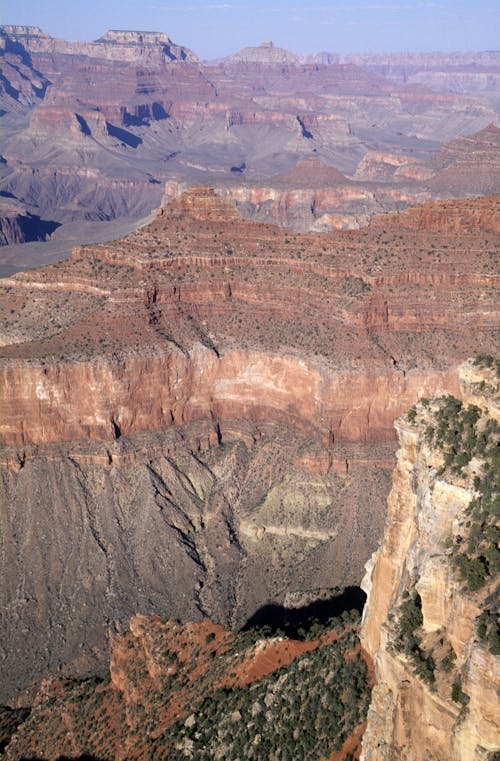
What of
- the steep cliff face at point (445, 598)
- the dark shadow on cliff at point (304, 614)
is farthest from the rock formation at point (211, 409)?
Result: the steep cliff face at point (445, 598)

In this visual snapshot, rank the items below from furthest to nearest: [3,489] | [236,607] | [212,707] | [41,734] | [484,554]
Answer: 1. [3,489]
2. [236,607]
3. [41,734]
4. [212,707]
5. [484,554]

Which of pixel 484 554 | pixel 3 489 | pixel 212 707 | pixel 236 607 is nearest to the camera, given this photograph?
pixel 484 554

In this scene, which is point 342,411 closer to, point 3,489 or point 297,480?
point 297,480

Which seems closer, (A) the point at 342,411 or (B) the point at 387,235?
(A) the point at 342,411

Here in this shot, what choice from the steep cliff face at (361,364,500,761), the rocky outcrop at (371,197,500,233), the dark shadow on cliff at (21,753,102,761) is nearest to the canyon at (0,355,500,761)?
the steep cliff face at (361,364,500,761)

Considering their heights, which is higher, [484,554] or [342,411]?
[484,554]

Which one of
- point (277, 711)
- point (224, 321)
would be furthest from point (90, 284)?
point (277, 711)

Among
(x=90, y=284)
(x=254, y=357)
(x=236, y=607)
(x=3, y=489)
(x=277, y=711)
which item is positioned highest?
(x=90, y=284)

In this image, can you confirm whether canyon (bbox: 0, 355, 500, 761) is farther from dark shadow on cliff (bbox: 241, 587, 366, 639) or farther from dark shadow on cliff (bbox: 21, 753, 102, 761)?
dark shadow on cliff (bbox: 241, 587, 366, 639)
